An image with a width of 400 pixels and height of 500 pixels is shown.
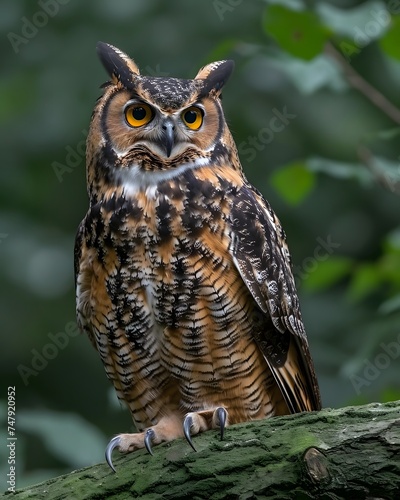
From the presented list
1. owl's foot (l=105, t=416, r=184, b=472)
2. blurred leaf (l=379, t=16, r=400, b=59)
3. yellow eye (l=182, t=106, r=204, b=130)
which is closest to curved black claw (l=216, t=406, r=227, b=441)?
owl's foot (l=105, t=416, r=184, b=472)

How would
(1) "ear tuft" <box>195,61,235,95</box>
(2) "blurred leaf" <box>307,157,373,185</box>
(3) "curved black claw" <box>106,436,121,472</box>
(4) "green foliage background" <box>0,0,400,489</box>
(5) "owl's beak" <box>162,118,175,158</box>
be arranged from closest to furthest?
(3) "curved black claw" <box>106,436,121,472</box> < (5) "owl's beak" <box>162,118,175,158</box> < (2) "blurred leaf" <box>307,157,373,185</box> < (1) "ear tuft" <box>195,61,235,95</box> < (4) "green foliage background" <box>0,0,400,489</box>

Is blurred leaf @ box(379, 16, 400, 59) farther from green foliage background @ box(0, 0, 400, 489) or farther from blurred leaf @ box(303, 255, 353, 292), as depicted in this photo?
green foliage background @ box(0, 0, 400, 489)

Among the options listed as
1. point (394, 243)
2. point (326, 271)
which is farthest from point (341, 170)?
point (326, 271)

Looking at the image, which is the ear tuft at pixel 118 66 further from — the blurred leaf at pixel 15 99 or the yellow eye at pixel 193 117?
the blurred leaf at pixel 15 99

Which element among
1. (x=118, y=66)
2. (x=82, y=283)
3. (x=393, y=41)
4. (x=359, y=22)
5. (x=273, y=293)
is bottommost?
(x=273, y=293)

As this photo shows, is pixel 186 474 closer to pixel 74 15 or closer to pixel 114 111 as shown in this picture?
pixel 114 111

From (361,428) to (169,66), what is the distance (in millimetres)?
3324

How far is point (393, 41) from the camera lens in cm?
340

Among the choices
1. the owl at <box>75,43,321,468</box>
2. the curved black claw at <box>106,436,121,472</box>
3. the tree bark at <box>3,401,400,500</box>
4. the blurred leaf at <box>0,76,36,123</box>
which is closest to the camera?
the tree bark at <box>3,401,400,500</box>

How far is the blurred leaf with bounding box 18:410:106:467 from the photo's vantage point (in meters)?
3.29

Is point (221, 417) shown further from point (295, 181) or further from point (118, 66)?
point (118, 66)

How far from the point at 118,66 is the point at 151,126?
0.32 metres

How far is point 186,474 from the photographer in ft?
9.06

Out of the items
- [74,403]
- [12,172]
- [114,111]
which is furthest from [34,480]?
[12,172]
